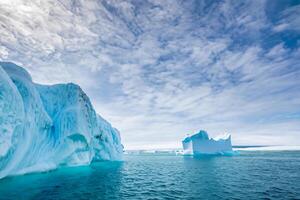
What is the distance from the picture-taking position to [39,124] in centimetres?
2003

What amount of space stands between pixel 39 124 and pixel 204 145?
6120 centimetres

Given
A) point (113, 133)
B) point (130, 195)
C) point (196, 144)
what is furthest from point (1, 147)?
point (196, 144)

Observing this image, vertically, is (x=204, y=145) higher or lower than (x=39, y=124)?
lower

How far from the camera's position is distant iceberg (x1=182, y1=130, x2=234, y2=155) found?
2665 inches

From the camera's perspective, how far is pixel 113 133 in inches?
1841

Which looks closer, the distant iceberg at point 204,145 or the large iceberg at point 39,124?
the large iceberg at point 39,124

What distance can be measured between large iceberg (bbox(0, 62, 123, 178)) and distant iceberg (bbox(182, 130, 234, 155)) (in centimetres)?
4507

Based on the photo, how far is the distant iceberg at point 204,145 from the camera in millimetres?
67688

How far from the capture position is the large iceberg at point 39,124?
14145mm

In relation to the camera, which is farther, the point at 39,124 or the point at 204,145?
the point at 204,145

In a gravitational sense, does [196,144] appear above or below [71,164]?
above

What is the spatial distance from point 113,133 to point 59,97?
71.5ft

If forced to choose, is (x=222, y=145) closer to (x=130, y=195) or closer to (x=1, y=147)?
(x=130, y=195)

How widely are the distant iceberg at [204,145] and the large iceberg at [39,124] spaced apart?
148ft
